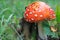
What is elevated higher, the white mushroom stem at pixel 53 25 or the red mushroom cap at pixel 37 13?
the red mushroom cap at pixel 37 13

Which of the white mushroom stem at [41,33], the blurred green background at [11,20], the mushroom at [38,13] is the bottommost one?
the white mushroom stem at [41,33]

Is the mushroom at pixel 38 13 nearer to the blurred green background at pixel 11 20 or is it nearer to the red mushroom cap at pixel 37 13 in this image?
the red mushroom cap at pixel 37 13

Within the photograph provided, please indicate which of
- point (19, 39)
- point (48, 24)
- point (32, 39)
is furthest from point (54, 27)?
point (19, 39)

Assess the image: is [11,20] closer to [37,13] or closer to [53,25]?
[37,13]

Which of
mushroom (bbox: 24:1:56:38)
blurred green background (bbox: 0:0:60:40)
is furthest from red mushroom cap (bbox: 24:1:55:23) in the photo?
blurred green background (bbox: 0:0:60:40)

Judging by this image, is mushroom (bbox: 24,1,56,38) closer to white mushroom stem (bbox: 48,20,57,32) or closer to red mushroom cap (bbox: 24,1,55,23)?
red mushroom cap (bbox: 24,1,55,23)

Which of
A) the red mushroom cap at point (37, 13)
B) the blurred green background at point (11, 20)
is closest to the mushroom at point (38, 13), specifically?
the red mushroom cap at point (37, 13)

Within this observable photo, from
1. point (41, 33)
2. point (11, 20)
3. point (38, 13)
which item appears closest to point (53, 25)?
point (41, 33)

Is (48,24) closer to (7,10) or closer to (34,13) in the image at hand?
(34,13)
